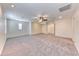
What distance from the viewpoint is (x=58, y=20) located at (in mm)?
1516

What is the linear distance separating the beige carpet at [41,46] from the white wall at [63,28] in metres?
0.08

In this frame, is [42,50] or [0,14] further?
[42,50]

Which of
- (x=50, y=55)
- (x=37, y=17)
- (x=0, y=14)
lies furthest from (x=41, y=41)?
(x=0, y=14)

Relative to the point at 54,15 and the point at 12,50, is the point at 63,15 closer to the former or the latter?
the point at 54,15

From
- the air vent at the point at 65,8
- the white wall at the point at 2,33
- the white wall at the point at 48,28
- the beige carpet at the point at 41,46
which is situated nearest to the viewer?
the air vent at the point at 65,8

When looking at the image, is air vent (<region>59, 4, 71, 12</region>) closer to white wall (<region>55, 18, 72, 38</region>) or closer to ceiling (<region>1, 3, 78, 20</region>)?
ceiling (<region>1, 3, 78, 20</region>)

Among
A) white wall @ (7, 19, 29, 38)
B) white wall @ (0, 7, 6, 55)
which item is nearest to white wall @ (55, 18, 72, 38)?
white wall @ (7, 19, 29, 38)

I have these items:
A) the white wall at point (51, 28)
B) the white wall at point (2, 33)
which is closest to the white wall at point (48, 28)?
the white wall at point (51, 28)

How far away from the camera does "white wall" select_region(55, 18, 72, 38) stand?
4.79 ft

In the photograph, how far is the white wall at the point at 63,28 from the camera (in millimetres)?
1461

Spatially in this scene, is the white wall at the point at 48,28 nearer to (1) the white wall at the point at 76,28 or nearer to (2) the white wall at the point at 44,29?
(2) the white wall at the point at 44,29

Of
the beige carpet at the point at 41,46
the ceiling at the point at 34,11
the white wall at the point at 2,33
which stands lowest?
the beige carpet at the point at 41,46

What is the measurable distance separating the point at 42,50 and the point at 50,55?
0.17 m

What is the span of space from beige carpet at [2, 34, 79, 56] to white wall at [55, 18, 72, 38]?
0.08 m
